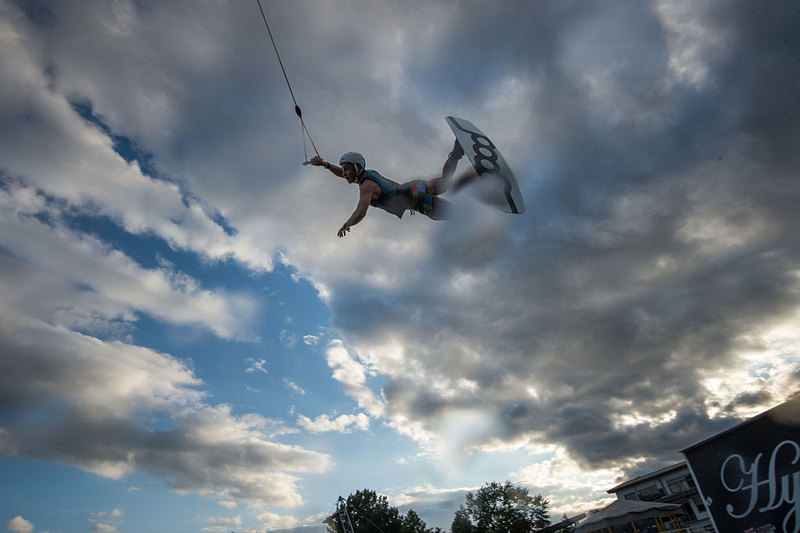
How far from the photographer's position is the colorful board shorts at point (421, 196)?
22.0 ft

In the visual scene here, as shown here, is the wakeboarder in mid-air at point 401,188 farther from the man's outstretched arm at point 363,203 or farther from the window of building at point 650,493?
the window of building at point 650,493

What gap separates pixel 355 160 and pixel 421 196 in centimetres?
124

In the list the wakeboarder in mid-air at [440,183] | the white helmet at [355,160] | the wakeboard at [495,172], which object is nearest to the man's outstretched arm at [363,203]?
the wakeboarder in mid-air at [440,183]

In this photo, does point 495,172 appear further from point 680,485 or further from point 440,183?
point 680,485

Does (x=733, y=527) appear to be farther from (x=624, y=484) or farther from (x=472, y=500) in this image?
(x=472, y=500)

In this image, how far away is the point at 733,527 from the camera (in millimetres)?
11008

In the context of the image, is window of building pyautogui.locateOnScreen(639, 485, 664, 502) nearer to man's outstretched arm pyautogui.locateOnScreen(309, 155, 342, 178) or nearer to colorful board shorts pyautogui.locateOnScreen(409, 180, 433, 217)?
colorful board shorts pyautogui.locateOnScreen(409, 180, 433, 217)

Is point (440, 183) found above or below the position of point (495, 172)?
above

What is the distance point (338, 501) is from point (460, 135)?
2897cm

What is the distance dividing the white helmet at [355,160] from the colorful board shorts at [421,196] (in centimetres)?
89

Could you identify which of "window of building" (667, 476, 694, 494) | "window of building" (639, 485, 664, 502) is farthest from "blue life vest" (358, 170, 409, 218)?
"window of building" (639, 485, 664, 502)

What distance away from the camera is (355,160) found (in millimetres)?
6609

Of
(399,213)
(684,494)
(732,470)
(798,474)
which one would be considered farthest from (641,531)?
(399,213)

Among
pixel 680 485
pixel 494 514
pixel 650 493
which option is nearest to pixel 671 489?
pixel 680 485
